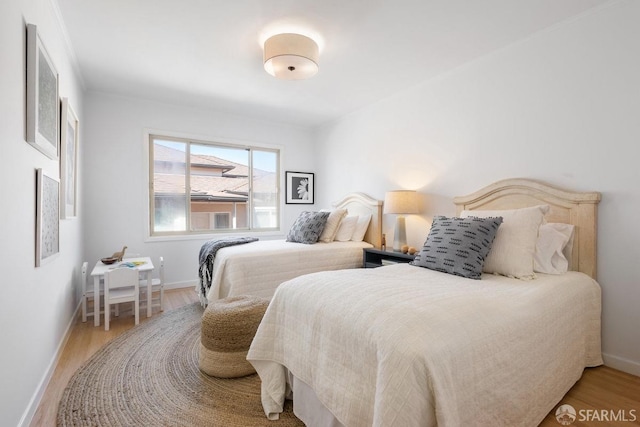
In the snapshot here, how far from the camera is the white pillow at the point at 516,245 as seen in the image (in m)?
1.93

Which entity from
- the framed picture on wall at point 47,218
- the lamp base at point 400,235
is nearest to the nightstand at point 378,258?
the lamp base at point 400,235

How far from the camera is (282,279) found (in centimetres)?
309

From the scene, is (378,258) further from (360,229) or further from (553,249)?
(553,249)

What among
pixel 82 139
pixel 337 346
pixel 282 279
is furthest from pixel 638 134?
pixel 82 139

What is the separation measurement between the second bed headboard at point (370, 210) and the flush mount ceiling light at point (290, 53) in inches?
77.5

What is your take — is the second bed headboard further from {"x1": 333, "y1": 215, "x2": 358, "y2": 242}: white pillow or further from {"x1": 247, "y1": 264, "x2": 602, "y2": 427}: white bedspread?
{"x1": 247, "y1": 264, "x2": 602, "y2": 427}: white bedspread

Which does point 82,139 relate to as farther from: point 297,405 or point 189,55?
point 297,405

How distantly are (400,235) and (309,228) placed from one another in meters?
1.08

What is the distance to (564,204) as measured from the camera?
2.23 m

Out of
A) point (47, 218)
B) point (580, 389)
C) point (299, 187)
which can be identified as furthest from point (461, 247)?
point (299, 187)

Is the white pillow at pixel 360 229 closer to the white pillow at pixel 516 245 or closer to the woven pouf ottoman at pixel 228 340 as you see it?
the white pillow at pixel 516 245

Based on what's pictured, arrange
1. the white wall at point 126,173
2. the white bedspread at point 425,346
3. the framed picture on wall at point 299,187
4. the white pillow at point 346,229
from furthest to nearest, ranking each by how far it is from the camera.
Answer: the framed picture on wall at point 299,187, the white pillow at point 346,229, the white wall at point 126,173, the white bedspread at point 425,346

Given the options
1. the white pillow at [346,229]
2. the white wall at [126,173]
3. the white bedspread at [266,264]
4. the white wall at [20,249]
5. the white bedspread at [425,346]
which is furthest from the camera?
the white pillow at [346,229]

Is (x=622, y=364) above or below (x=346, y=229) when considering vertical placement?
below
